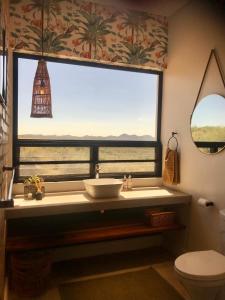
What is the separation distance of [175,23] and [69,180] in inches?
87.9

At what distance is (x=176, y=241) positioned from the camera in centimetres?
308

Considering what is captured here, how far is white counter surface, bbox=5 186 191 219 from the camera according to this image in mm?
2320

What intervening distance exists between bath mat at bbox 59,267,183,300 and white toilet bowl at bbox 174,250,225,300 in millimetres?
477

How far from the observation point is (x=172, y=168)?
303 cm

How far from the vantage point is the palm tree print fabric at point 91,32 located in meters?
2.68

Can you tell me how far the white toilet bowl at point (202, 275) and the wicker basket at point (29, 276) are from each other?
47.2 inches

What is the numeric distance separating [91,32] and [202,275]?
8.51ft

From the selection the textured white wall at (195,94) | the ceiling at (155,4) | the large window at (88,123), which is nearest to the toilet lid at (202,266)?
the textured white wall at (195,94)

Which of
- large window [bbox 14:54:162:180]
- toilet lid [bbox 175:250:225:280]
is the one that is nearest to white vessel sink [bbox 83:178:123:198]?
large window [bbox 14:54:162:180]

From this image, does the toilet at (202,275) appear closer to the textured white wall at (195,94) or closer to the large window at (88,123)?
the textured white wall at (195,94)

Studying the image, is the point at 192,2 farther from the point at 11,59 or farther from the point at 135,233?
the point at 135,233

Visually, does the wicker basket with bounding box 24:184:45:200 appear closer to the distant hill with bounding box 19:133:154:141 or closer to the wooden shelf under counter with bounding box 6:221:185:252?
the wooden shelf under counter with bounding box 6:221:185:252

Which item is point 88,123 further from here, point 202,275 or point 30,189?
point 202,275

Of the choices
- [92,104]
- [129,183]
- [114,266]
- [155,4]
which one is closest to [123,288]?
[114,266]
